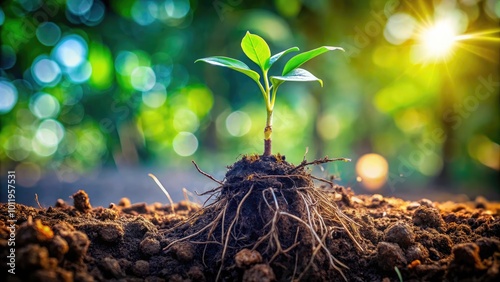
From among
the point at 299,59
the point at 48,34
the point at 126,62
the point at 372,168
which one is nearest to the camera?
the point at 299,59

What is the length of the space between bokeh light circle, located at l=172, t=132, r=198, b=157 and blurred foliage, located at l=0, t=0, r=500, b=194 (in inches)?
3.1

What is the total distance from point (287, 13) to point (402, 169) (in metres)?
2.57

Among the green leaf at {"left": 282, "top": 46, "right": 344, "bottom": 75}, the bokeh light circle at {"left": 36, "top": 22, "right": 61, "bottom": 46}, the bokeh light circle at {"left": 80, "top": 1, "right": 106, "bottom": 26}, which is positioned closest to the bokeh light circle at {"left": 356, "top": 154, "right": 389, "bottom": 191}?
the green leaf at {"left": 282, "top": 46, "right": 344, "bottom": 75}

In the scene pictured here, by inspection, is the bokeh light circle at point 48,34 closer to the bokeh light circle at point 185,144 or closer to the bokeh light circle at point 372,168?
the bokeh light circle at point 185,144

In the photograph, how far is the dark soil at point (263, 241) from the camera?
0.94 m

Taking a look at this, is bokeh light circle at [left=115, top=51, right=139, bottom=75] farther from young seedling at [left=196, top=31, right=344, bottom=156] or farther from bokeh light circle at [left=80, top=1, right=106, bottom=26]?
young seedling at [left=196, top=31, right=344, bottom=156]

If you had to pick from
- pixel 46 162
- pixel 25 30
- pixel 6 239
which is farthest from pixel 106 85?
pixel 6 239

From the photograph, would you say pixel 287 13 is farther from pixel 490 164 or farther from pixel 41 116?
pixel 41 116

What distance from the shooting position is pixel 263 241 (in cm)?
108

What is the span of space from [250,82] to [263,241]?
13.3 ft

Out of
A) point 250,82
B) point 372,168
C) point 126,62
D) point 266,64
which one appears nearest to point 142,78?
point 126,62

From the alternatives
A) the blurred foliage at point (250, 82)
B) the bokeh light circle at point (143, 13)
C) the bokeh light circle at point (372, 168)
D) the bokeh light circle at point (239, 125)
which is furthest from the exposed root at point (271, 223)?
the bokeh light circle at point (239, 125)

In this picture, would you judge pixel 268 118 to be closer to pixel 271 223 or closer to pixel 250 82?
pixel 271 223

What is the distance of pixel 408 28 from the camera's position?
12.8 feet
